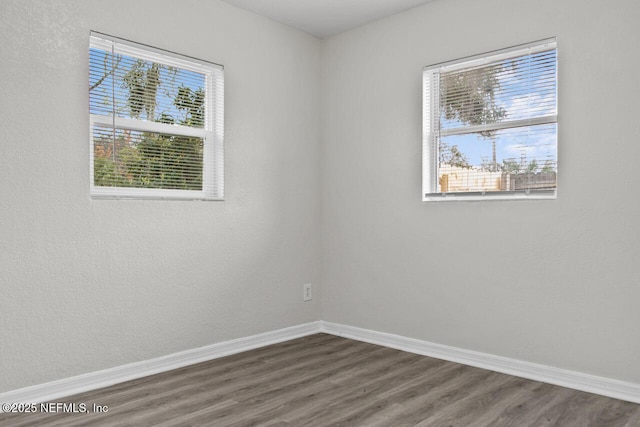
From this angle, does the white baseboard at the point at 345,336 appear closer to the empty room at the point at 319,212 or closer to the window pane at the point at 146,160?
the empty room at the point at 319,212

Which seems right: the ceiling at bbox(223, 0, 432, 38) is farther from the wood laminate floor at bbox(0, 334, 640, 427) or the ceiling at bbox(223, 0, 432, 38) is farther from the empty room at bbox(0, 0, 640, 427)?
the wood laminate floor at bbox(0, 334, 640, 427)

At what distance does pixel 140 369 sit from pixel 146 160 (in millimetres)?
1297

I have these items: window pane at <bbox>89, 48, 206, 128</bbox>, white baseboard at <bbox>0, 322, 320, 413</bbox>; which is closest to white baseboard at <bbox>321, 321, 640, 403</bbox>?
white baseboard at <bbox>0, 322, 320, 413</bbox>

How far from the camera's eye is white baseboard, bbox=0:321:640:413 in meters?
2.74

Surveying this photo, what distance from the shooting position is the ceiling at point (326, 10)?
11.8 feet

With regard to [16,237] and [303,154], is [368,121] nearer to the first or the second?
[303,154]

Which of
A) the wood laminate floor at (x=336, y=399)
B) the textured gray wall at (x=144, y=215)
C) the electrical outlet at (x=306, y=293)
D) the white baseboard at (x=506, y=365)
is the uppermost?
the textured gray wall at (x=144, y=215)

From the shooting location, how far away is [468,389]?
2881 mm

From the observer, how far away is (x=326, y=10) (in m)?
3.72

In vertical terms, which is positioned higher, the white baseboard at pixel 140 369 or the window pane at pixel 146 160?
the window pane at pixel 146 160

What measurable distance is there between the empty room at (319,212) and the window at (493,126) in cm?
2

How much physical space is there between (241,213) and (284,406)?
1522 millimetres

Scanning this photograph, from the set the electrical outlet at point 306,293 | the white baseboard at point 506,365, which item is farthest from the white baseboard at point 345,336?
the electrical outlet at point 306,293

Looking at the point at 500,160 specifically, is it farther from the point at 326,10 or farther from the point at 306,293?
the point at 306,293
